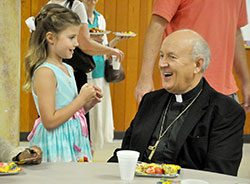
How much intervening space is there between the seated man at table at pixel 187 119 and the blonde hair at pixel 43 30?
32.5 inches

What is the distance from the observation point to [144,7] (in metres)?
6.83

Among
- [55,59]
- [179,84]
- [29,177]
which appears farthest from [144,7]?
[29,177]

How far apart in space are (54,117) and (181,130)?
0.89 metres

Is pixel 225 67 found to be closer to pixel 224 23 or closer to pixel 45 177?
pixel 224 23

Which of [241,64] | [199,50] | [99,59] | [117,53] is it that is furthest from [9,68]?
[199,50]

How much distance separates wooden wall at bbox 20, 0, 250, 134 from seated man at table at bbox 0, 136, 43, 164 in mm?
4615

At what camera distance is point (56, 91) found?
9.39ft

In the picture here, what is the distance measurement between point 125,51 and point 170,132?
4.57 meters

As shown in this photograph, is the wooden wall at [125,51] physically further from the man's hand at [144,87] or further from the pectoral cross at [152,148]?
the pectoral cross at [152,148]

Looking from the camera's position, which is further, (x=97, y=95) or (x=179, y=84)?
(x=97, y=95)

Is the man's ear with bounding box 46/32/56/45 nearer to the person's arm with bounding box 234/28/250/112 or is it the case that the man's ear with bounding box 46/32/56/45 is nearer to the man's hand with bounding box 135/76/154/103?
the man's hand with bounding box 135/76/154/103

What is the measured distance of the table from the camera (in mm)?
1527

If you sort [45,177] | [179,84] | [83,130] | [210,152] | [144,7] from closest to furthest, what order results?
[45,177] < [210,152] < [179,84] < [83,130] < [144,7]

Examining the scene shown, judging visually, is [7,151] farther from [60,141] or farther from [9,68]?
[9,68]
